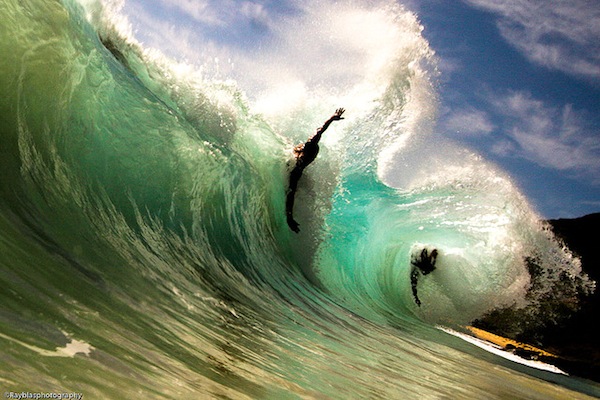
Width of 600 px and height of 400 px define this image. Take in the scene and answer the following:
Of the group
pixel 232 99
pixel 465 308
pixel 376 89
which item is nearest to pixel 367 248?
pixel 465 308

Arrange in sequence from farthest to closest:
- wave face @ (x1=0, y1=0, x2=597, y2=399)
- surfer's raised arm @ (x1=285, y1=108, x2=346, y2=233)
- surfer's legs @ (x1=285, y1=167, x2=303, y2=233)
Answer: surfer's legs @ (x1=285, y1=167, x2=303, y2=233)
surfer's raised arm @ (x1=285, y1=108, x2=346, y2=233)
wave face @ (x1=0, y1=0, x2=597, y2=399)

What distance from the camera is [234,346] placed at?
276 centimetres

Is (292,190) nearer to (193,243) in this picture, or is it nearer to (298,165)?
(298,165)

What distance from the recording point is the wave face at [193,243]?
2041 millimetres

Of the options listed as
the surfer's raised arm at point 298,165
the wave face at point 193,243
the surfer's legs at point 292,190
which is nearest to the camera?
the wave face at point 193,243

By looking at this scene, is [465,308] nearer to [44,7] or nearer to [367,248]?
[367,248]

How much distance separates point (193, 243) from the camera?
569 cm

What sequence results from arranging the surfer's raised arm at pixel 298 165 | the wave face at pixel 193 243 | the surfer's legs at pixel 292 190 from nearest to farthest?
the wave face at pixel 193 243 → the surfer's raised arm at pixel 298 165 → the surfer's legs at pixel 292 190

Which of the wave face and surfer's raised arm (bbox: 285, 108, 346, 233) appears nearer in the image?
the wave face

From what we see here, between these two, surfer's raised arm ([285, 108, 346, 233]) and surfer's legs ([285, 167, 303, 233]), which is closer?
surfer's raised arm ([285, 108, 346, 233])

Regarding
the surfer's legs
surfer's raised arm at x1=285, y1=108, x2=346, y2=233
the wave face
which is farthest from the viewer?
the surfer's legs

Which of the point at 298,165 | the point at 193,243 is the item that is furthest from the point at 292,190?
the point at 193,243

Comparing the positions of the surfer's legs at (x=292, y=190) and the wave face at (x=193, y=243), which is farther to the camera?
the surfer's legs at (x=292, y=190)

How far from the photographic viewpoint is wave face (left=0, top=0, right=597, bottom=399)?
2.04 metres
